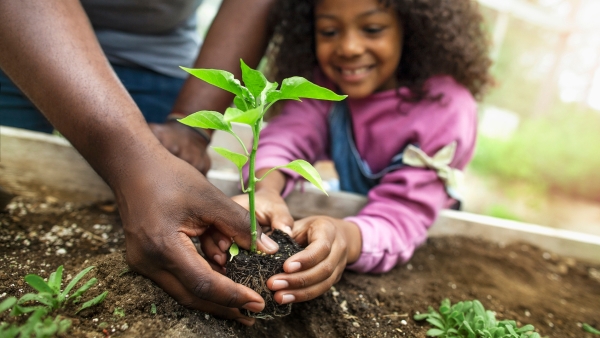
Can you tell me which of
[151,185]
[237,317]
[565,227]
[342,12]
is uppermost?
[342,12]

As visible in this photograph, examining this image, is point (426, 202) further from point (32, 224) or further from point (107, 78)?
point (32, 224)

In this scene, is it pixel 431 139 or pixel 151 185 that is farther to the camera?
pixel 431 139

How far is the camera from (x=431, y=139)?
203 cm

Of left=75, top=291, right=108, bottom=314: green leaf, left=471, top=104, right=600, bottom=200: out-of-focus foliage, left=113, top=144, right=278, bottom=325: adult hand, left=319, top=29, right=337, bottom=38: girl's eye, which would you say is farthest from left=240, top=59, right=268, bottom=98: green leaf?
left=471, top=104, right=600, bottom=200: out-of-focus foliage

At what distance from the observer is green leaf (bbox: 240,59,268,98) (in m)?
1.00

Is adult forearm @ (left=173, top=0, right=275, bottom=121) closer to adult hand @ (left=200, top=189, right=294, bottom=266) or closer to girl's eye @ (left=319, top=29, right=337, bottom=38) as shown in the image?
girl's eye @ (left=319, top=29, right=337, bottom=38)

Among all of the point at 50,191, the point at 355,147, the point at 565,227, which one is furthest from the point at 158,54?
the point at 565,227

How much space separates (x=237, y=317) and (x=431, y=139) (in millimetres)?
1281

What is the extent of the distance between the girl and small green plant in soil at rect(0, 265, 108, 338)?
0.70 metres

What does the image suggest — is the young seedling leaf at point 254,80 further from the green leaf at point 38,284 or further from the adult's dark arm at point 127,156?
the green leaf at point 38,284

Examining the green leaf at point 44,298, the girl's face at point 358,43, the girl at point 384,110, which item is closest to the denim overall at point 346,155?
the girl at point 384,110

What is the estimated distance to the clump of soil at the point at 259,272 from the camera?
1.16m

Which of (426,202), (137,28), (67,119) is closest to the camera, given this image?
(67,119)

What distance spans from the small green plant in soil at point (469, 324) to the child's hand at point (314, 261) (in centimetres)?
36
